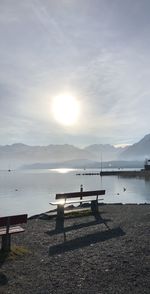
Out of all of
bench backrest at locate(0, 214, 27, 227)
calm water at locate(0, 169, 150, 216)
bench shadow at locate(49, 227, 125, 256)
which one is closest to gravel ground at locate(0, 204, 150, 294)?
bench shadow at locate(49, 227, 125, 256)

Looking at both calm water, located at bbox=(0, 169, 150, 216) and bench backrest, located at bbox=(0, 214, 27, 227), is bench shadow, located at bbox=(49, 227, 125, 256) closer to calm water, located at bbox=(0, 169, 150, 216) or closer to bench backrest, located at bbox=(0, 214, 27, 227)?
bench backrest, located at bbox=(0, 214, 27, 227)

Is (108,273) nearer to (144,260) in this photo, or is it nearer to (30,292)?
(144,260)

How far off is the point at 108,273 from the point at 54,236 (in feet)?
17.4

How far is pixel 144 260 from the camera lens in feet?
32.4

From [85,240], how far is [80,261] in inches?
113

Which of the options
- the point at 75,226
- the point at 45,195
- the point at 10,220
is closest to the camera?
the point at 10,220

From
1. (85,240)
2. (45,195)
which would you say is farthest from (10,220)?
(45,195)

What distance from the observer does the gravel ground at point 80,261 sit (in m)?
7.94

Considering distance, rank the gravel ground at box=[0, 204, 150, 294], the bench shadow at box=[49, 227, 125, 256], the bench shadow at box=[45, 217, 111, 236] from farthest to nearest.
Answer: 1. the bench shadow at box=[45, 217, 111, 236]
2. the bench shadow at box=[49, 227, 125, 256]
3. the gravel ground at box=[0, 204, 150, 294]

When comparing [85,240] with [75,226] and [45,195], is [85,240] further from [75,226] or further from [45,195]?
[45,195]

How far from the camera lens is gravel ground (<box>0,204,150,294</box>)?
794 cm

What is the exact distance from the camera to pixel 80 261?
9.92 metres

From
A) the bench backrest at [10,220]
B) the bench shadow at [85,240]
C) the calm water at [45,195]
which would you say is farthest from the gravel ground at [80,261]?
the calm water at [45,195]

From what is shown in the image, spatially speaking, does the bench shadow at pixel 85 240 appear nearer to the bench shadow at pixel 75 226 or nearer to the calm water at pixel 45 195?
the bench shadow at pixel 75 226
